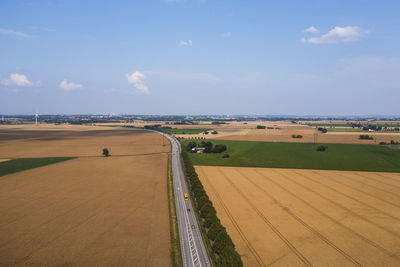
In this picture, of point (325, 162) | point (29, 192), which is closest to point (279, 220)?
point (29, 192)

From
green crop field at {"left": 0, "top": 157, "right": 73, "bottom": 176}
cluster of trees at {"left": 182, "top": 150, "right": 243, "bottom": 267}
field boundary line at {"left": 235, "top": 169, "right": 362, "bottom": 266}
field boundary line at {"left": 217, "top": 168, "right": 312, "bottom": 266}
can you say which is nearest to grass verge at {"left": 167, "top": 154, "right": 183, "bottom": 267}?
cluster of trees at {"left": 182, "top": 150, "right": 243, "bottom": 267}

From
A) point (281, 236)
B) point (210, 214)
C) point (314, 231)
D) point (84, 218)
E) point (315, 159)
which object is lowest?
point (84, 218)

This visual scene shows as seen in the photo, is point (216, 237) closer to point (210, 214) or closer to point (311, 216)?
point (210, 214)

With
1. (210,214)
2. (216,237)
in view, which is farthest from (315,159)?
(216,237)

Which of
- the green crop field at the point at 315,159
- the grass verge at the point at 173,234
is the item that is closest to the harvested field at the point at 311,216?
the grass verge at the point at 173,234

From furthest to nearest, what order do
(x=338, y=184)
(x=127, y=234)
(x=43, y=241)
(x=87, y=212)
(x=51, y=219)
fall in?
(x=338, y=184), (x=87, y=212), (x=51, y=219), (x=127, y=234), (x=43, y=241)

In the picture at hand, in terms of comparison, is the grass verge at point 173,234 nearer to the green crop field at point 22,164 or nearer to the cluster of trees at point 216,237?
the cluster of trees at point 216,237

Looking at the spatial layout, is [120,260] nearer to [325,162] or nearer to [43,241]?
[43,241]
